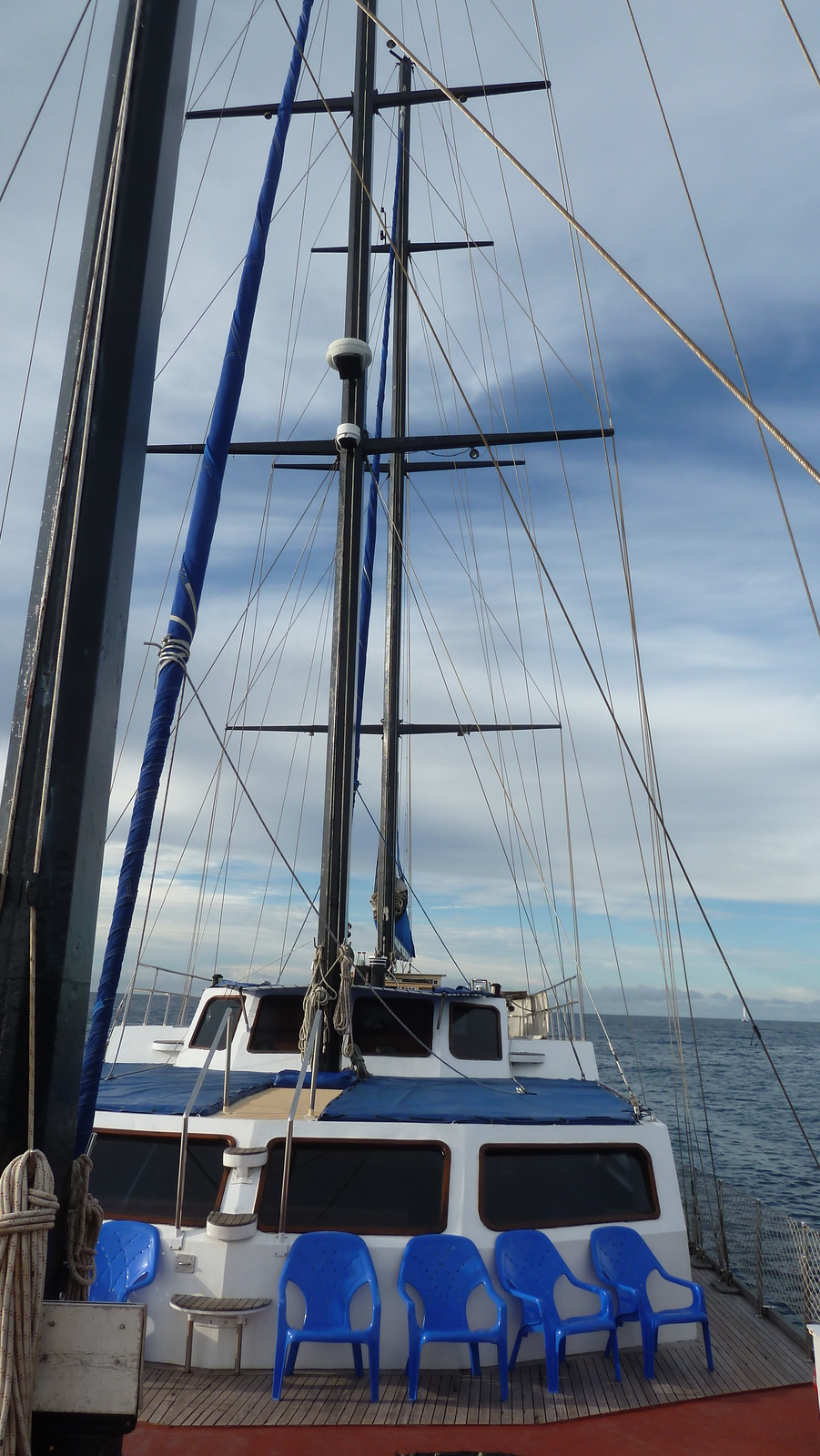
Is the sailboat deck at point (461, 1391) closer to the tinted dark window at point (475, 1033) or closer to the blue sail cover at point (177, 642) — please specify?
the blue sail cover at point (177, 642)

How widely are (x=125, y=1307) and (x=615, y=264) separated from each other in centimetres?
493

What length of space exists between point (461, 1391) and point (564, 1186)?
67.5 inches

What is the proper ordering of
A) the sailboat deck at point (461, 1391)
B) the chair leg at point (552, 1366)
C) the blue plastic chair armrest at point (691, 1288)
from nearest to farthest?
the sailboat deck at point (461, 1391), the chair leg at point (552, 1366), the blue plastic chair armrest at point (691, 1288)

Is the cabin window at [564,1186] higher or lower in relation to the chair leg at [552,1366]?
higher

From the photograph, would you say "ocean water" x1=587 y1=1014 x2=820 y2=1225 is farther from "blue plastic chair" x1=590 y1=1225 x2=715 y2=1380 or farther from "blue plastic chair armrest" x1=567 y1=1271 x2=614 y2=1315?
"blue plastic chair armrest" x1=567 y1=1271 x2=614 y2=1315

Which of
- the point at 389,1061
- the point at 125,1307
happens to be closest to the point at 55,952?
the point at 125,1307

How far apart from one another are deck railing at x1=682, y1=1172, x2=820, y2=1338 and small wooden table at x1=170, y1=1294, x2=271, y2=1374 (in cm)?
417

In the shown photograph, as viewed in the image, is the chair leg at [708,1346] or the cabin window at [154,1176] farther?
the cabin window at [154,1176]

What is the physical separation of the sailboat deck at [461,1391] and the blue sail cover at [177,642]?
292 centimetres

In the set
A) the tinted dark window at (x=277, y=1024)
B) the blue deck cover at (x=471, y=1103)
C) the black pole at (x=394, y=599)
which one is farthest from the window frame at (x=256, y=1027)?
the black pole at (x=394, y=599)

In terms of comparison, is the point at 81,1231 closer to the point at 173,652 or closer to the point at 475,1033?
the point at 173,652

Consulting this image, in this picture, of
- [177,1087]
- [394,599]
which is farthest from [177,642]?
[394,599]

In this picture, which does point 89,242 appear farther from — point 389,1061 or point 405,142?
point 405,142

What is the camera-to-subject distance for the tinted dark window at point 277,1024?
33.5ft
